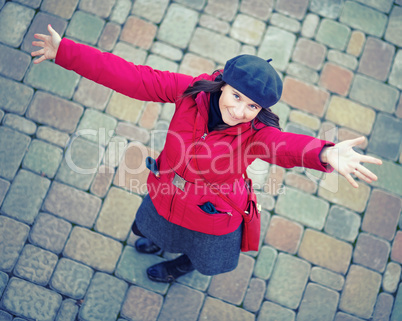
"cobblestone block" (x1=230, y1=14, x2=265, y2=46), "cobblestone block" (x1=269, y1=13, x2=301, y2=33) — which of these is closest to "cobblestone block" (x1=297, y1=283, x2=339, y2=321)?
"cobblestone block" (x1=230, y1=14, x2=265, y2=46)

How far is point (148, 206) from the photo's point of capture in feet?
7.95

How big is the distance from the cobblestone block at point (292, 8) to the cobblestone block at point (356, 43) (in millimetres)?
614

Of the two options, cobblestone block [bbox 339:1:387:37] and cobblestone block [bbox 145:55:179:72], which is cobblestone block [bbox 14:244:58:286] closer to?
cobblestone block [bbox 145:55:179:72]

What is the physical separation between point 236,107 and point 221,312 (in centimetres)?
212

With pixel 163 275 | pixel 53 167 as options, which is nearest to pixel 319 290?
pixel 163 275

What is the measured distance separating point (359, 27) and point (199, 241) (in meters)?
3.09

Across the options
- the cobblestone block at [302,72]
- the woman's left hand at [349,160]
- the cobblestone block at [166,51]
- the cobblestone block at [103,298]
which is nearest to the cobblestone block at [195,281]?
the cobblestone block at [103,298]

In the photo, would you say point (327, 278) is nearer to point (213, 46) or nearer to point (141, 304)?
point (141, 304)

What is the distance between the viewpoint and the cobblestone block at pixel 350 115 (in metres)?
3.52

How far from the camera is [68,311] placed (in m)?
2.93

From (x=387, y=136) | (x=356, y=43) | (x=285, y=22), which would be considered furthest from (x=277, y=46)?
(x=387, y=136)

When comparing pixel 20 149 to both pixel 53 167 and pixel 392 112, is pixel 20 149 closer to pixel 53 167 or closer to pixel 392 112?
pixel 53 167

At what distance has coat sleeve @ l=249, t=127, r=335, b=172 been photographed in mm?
1664

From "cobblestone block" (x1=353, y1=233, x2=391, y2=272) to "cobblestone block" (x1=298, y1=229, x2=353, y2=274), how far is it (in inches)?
3.7
